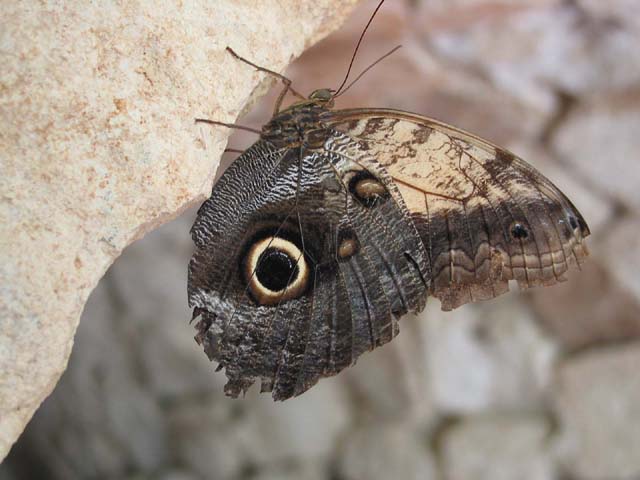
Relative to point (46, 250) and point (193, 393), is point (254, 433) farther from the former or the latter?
point (46, 250)

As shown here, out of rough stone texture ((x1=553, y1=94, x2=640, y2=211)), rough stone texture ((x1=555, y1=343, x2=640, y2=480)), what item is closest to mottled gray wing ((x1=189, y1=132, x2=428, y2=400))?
rough stone texture ((x1=553, y1=94, x2=640, y2=211))

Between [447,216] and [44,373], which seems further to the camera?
[447,216]

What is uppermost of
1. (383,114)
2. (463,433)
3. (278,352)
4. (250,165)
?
(463,433)

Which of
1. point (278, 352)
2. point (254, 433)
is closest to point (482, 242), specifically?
point (278, 352)

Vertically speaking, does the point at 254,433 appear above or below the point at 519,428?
below

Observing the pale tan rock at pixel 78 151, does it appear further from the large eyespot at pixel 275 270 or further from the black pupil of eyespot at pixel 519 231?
the black pupil of eyespot at pixel 519 231

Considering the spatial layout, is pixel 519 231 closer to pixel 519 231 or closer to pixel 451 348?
pixel 519 231
